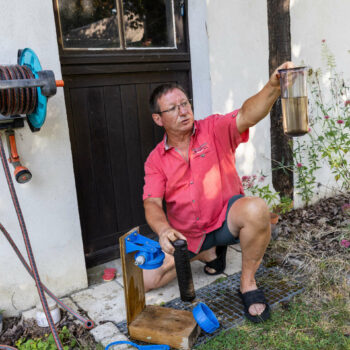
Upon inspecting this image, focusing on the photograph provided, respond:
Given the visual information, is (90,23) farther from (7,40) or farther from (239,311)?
(239,311)

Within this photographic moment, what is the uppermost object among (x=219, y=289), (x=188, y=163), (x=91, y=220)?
(x=188, y=163)

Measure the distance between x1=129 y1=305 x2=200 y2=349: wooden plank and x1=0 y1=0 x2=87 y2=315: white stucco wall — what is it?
75cm

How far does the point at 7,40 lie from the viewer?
232 centimetres

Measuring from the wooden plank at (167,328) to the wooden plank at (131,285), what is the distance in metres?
0.05

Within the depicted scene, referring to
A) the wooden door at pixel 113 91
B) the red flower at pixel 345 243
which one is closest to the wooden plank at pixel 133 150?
the wooden door at pixel 113 91

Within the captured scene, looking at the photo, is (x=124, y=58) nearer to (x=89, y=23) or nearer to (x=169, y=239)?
(x=89, y=23)

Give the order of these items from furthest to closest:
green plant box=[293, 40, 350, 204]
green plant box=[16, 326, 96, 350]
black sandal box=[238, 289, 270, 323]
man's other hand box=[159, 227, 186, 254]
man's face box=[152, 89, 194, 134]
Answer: green plant box=[293, 40, 350, 204]
man's face box=[152, 89, 194, 134]
black sandal box=[238, 289, 270, 323]
green plant box=[16, 326, 96, 350]
man's other hand box=[159, 227, 186, 254]

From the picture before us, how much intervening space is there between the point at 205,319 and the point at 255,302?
378 millimetres

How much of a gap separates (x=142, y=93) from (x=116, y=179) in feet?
2.53

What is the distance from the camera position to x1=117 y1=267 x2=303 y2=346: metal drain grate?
2350 mm

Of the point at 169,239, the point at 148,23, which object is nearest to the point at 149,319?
the point at 169,239

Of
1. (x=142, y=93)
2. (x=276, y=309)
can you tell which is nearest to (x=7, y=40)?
(x=142, y=93)

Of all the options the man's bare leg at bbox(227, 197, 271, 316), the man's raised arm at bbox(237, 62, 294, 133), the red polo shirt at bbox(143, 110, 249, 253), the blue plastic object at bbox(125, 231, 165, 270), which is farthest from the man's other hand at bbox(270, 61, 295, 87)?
the blue plastic object at bbox(125, 231, 165, 270)

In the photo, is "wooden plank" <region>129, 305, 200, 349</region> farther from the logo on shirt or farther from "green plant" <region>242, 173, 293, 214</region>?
"green plant" <region>242, 173, 293, 214</region>
